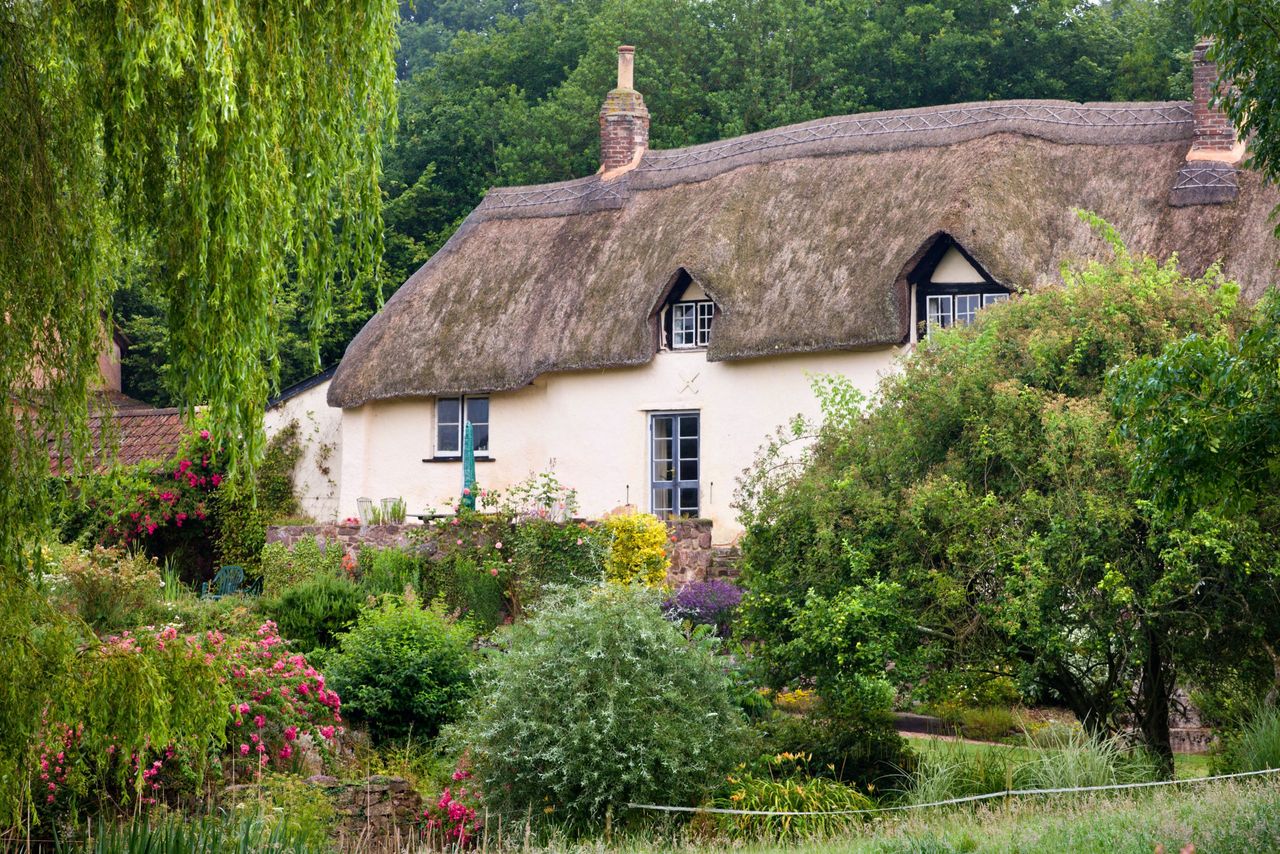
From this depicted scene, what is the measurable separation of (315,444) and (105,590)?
36.4ft

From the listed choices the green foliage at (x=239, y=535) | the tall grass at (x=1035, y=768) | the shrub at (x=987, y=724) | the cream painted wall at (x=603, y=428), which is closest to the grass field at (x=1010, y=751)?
the tall grass at (x=1035, y=768)

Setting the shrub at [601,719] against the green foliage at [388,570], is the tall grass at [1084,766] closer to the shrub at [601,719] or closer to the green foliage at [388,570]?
the shrub at [601,719]

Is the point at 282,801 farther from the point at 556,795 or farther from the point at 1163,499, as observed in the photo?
the point at 1163,499

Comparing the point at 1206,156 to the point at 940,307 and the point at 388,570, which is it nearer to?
the point at 940,307

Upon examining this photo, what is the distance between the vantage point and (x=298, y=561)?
20359 millimetres

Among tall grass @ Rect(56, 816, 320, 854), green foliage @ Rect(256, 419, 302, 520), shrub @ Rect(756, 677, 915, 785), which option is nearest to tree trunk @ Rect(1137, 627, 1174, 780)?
shrub @ Rect(756, 677, 915, 785)

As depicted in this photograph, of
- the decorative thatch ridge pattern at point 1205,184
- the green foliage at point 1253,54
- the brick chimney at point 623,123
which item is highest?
the brick chimney at point 623,123

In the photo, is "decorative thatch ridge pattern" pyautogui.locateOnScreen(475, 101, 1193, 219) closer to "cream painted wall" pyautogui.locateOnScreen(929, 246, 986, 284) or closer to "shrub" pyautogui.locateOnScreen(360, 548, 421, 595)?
"cream painted wall" pyautogui.locateOnScreen(929, 246, 986, 284)

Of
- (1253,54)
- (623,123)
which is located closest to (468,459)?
(623,123)

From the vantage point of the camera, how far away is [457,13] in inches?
2101

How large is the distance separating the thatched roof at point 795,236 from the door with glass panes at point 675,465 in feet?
3.78

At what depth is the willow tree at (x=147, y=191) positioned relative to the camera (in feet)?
24.5

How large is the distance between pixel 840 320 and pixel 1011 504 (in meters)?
9.94

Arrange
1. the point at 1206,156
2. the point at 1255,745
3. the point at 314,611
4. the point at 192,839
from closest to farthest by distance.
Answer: the point at 192,839, the point at 1255,745, the point at 314,611, the point at 1206,156
